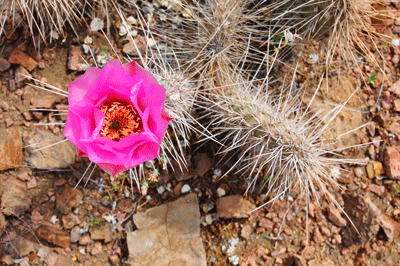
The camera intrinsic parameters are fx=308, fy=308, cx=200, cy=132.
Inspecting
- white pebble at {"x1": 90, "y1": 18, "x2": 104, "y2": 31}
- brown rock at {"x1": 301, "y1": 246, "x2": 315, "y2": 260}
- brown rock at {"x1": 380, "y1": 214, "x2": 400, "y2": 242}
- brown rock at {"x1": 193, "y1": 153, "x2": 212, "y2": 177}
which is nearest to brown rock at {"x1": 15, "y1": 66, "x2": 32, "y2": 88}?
white pebble at {"x1": 90, "y1": 18, "x2": 104, "y2": 31}

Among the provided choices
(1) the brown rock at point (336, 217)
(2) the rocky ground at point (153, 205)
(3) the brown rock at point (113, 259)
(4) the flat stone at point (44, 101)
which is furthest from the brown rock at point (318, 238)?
(4) the flat stone at point (44, 101)

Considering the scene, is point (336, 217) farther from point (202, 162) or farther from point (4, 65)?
point (4, 65)

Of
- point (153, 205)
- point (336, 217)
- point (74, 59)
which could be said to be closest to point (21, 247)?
point (153, 205)

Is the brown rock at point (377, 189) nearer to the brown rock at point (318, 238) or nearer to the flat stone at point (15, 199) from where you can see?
the brown rock at point (318, 238)

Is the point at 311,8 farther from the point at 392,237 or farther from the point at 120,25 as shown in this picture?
the point at 392,237

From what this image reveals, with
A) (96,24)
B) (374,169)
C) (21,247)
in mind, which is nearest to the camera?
(21,247)

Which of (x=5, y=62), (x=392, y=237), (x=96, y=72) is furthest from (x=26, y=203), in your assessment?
(x=392, y=237)
